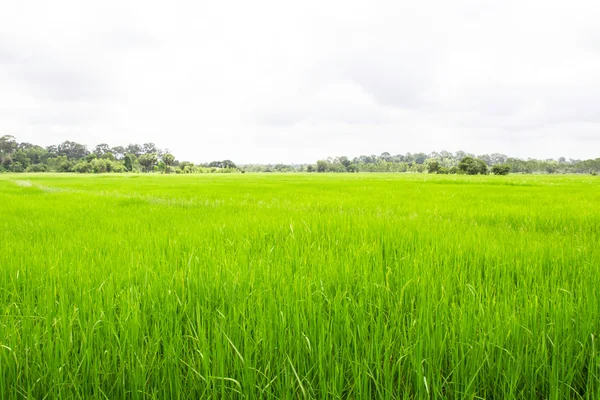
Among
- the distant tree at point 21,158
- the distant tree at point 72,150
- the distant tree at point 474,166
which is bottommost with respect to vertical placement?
the distant tree at point 474,166

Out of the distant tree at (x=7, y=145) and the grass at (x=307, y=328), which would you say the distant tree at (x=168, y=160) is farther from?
the grass at (x=307, y=328)

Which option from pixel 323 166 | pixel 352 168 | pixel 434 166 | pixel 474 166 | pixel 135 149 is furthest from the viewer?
pixel 135 149

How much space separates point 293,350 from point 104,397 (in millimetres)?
734

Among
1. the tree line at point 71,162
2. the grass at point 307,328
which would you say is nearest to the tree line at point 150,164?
the tree line at point 71,162

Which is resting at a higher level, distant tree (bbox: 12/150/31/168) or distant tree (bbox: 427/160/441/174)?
distant tree (bbox: 12/150/31/168)

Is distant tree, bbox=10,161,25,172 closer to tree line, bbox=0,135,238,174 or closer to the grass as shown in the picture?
tree line, bbox=0,135,238,174

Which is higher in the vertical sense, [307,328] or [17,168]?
[17,168]

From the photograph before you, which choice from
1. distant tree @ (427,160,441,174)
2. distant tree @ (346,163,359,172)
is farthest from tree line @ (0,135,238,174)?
distant tree @ (427,160,441,174)

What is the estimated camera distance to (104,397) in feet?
3.50

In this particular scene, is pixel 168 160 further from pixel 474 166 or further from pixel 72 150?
pixel 474 166

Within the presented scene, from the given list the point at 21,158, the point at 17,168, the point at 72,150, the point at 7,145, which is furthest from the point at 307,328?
the point at 72,150

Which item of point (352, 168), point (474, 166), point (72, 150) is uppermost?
point (72, 150)

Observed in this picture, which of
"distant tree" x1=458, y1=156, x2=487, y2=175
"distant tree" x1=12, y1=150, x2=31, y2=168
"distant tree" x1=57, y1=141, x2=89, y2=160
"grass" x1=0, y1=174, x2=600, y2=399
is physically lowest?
"grass" x1=0, y1=174, x2=600, y2=399

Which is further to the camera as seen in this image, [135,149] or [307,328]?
[135,149]
